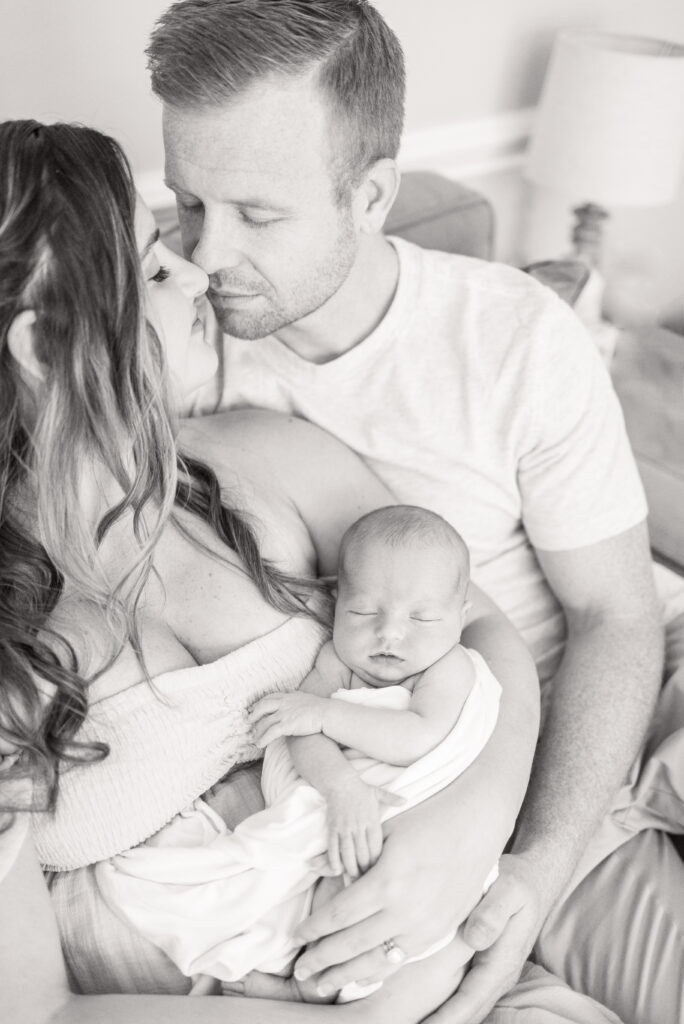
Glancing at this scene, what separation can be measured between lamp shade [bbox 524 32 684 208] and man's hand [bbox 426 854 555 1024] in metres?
2.01

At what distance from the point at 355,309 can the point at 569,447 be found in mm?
409

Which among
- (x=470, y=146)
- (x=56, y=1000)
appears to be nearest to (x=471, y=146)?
(x=470, y=146)

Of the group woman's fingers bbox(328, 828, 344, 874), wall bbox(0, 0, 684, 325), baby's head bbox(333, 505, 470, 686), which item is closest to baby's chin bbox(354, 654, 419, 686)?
baby's head bbox(333, 505, 470, 686)

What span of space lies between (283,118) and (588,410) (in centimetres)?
64

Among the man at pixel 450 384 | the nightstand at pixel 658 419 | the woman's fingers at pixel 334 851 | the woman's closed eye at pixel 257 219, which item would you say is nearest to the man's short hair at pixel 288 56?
the man at pixel 450 384

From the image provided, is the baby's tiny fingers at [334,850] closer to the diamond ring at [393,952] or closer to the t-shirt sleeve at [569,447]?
the diamond ring at [393,952]

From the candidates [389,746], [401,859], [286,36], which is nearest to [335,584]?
[389,746]

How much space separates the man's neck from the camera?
162 centimetres

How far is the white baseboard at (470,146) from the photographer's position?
2613 millimetres

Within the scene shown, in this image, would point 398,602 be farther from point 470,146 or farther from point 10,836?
point 470,146

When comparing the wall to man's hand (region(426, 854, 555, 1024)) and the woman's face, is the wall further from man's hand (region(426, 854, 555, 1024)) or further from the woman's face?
man's hand (region(426, 854, 555, 1024))

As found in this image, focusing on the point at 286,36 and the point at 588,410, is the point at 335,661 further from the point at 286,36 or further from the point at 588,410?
the point at 286,36

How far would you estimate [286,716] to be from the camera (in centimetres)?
123

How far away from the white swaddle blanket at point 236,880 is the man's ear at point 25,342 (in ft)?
1.89
